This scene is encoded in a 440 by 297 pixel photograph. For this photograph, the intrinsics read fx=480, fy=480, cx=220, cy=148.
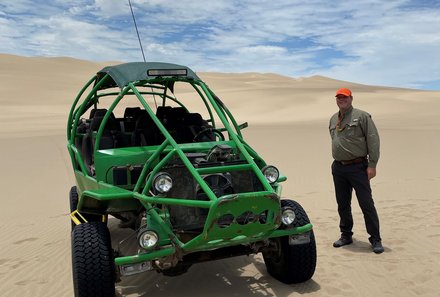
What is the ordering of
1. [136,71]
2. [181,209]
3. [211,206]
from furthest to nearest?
1. [136,71]
2. [181,209]
3. [211,206]

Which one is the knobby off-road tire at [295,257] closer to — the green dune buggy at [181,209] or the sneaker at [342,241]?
the green dune buggy at [181,209]

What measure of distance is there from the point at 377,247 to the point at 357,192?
2.20 ft

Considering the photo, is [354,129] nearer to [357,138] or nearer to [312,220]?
[357,138]

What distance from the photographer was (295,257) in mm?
4480

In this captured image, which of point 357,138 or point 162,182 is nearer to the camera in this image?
point 162,182

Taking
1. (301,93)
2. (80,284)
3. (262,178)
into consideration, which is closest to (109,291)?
(80,284)

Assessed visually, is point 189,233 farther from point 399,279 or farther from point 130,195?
point 399,279

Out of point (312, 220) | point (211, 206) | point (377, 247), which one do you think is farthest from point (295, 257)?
point (312, 220)

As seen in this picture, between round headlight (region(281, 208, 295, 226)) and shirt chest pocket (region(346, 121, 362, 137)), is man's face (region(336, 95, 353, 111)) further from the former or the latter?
round headlight (region(281, 208, 295, 226))

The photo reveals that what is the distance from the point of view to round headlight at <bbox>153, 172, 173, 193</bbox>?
3.79 meters

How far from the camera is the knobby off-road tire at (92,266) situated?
3.80 meters

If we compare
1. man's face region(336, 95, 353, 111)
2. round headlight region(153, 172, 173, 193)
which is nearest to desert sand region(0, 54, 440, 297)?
round headlight region(153, 172, 173, 193)

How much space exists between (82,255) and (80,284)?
23 cm

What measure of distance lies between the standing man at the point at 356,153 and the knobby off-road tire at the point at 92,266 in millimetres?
2894
